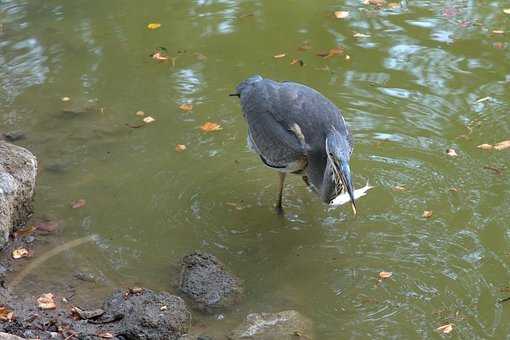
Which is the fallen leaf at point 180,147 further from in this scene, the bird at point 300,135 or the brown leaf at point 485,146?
the brown leaf at point 485,146

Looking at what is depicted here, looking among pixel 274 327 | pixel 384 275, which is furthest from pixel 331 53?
pixel 274 327

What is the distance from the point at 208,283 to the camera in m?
5.57

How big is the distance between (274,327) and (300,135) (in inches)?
72.3

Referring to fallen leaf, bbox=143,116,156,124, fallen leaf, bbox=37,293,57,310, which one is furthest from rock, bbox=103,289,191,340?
fallen leaf, bbox=143,116,156,124

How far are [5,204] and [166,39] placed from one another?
439 centimetres

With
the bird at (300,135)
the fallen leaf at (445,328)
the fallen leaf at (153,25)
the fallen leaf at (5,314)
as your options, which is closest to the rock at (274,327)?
the fallen leaf at (445,328)

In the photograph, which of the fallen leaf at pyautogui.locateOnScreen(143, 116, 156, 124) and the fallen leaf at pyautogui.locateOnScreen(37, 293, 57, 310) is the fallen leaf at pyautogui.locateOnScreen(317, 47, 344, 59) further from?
the fallen leaf at pyautogui.locateOnScreen(37, 293, 57, 310)

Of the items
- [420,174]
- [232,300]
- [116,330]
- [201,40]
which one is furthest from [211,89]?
[116,330]

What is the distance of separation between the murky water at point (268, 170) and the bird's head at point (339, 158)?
60 cm

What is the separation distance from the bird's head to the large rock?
2559mm

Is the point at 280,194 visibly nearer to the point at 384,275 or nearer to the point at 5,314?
the point at 384,275

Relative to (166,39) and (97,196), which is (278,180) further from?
(166,39)

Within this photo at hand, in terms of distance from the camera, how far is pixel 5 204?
596 cm

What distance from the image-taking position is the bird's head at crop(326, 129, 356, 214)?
5539 mm
